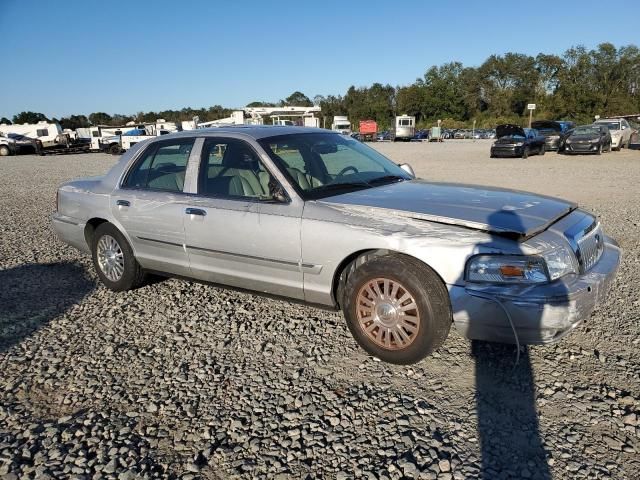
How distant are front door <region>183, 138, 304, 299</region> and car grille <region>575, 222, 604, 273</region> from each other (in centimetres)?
186

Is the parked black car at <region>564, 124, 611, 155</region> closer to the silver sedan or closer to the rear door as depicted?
the silver sedan

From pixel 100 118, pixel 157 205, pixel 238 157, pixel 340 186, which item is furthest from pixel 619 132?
pixel 100 118

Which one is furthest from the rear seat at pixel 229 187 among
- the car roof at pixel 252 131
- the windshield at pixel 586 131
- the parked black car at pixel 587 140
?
the windshield at pixel 586 131

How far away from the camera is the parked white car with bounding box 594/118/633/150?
25031 millimetres

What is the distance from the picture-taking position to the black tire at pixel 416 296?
9.77 ft

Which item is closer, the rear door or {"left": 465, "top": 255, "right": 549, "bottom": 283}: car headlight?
{"left": 465, "top": 255, "right": 549, "bottom": 283}: car headlight

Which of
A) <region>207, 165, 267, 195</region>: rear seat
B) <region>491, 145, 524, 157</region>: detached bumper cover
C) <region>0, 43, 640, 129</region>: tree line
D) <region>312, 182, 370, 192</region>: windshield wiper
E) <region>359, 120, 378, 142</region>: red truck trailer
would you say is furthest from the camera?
<region>0, 43, 640, 129</region>: tree line

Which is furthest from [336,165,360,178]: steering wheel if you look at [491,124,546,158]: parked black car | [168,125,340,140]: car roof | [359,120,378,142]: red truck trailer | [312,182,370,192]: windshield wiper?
[359,120,378,142]: red truck trailer

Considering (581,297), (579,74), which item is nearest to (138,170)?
(581,297)

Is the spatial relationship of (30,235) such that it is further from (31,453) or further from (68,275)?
(31,453)

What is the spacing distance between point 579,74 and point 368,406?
297 ft

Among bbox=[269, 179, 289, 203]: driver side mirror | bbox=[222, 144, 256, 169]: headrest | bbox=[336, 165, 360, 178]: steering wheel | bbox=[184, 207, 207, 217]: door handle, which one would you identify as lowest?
bbox=[184, 207, 207, 217]: door handle

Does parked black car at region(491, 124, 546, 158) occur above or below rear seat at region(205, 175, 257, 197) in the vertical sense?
below

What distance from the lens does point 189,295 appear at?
4.71 meters
